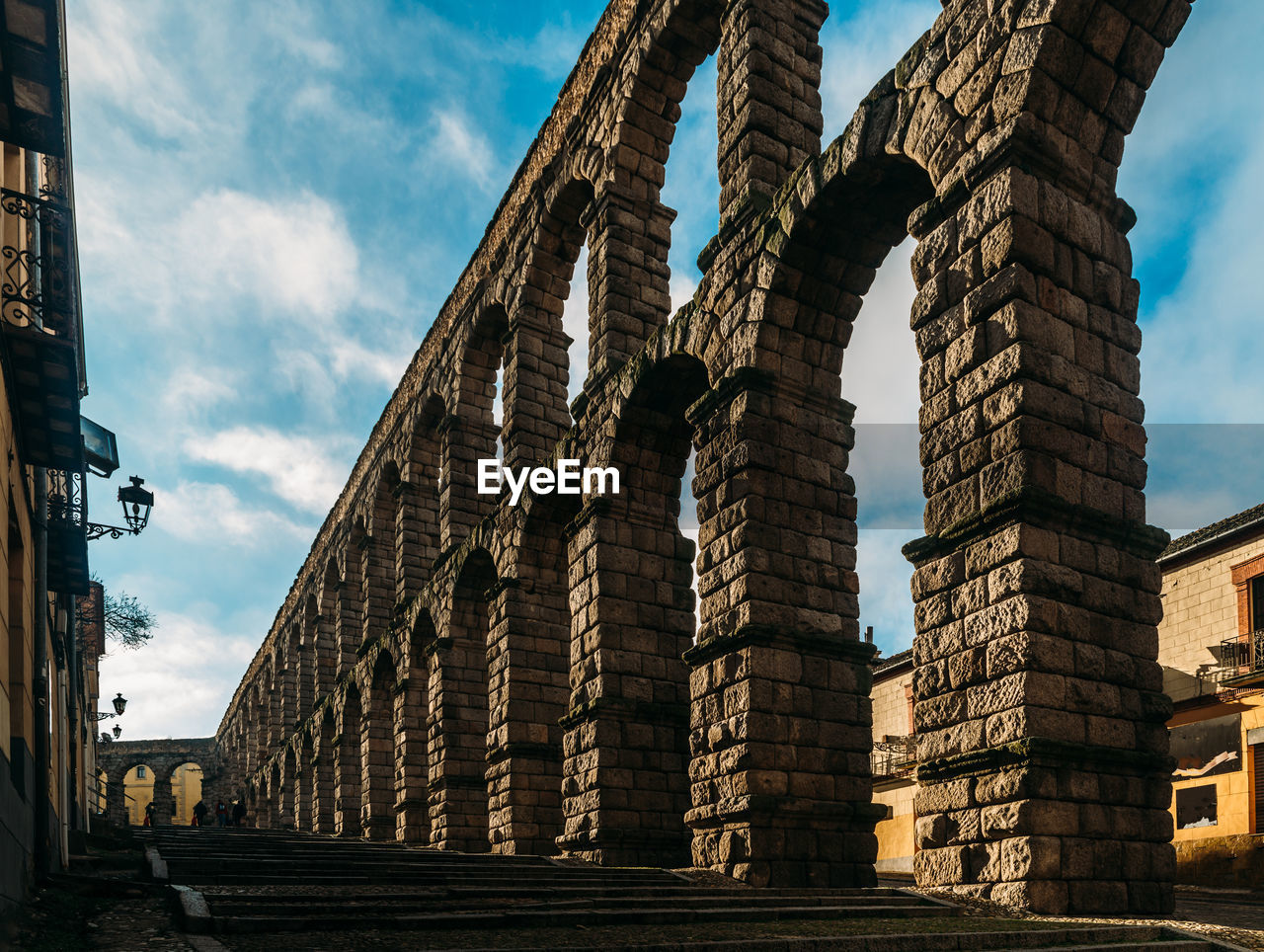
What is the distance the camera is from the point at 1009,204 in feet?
25.5

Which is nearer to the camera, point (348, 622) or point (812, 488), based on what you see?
point (812, 488)

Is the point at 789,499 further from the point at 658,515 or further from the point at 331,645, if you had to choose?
the point at 331,645

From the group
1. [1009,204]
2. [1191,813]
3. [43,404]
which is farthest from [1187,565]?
[43,404]

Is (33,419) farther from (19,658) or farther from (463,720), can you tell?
(463,720)

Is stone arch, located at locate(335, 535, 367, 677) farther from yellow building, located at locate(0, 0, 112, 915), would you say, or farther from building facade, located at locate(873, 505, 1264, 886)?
building facade, located at locate(873, 505, 1264, 886)

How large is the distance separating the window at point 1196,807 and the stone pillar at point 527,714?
9.63 meters

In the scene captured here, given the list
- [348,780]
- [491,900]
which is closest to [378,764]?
[348,780]

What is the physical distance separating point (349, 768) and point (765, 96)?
743 inches

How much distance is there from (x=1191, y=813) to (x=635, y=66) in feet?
44.4

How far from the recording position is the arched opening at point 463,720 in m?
17.4

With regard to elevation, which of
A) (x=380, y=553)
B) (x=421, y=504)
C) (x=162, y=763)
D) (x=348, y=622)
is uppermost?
(x=421, y=504)

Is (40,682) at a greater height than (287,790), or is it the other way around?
(40,682)

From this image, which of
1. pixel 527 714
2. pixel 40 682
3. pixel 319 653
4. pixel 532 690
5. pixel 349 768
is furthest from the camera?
pixel 319 653

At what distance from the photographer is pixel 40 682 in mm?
10898
